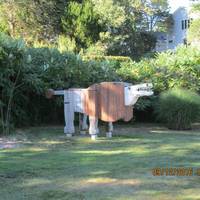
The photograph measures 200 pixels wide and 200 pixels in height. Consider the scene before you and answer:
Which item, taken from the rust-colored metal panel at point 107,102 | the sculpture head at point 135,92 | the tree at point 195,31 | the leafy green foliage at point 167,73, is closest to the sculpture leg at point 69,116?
the rust-colored metal panel at point 107,102

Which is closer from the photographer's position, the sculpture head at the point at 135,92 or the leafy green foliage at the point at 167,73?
the sculpture head at the point at 135,92

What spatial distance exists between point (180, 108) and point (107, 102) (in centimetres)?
303

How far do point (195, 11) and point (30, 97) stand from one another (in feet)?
107

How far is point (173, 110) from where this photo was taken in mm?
11414

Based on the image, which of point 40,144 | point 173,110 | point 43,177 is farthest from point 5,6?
point 43,177

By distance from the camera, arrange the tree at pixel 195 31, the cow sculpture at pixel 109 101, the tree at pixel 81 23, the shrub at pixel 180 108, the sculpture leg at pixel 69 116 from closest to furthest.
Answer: the cow sculpture at pixel 109 101 < the sculpture leg at pixel 69 116 < the shrub at pixel 180 108 < the tree at pixel 81 23 < the tree at pixel 195 31

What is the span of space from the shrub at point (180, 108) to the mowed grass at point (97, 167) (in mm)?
2112

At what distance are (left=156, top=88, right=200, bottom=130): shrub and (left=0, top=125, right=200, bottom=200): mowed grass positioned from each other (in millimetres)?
2112

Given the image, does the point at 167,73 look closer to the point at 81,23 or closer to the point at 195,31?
the point at 81,23

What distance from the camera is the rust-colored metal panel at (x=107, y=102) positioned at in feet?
29.5

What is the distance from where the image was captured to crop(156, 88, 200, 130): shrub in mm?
11305
